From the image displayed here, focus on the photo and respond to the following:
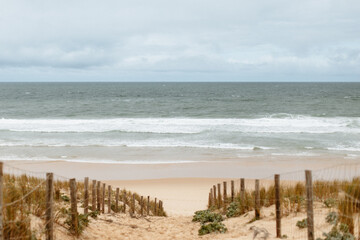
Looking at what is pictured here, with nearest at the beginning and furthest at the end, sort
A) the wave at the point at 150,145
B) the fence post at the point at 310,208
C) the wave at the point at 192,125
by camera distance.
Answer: the fence post at the point at 310,208 → the wave at the point at 150,145 → the wave at the point at 192,125

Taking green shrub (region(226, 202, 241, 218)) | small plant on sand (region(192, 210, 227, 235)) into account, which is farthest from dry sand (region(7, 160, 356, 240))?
green shrub (region(226, 202, 241, 218))

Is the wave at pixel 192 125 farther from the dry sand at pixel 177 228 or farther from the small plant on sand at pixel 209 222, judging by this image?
the dry sand at pixel 177 228

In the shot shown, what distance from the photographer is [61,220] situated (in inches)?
351

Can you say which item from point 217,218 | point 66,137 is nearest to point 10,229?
point 217,218

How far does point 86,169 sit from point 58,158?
4.04m

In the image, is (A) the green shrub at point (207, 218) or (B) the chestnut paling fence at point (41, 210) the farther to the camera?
(A) the green shrub at point (207, 218)

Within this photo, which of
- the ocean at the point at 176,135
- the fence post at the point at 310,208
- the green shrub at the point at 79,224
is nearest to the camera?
the fence post at the point at 310,208

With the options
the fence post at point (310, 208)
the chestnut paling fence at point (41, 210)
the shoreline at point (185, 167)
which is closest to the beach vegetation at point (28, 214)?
the chestnut paling fence at point (41, 210)

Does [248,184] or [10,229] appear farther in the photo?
[248,184]

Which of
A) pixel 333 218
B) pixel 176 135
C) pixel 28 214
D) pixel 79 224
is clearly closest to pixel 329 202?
pixel 333 218

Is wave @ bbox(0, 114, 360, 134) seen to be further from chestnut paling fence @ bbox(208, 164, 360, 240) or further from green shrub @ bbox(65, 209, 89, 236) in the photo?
green shrub @ bbox(65, 209, 89, 236)

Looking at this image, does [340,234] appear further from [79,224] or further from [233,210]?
[79,224]

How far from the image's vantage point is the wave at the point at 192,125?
38719mm

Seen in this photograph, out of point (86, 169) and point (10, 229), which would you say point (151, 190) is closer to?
point (86, 169)
